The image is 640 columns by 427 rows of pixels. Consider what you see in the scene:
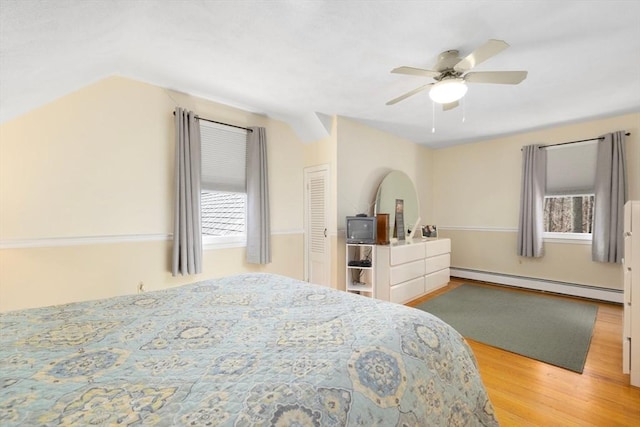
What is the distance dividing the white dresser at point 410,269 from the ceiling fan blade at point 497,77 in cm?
198

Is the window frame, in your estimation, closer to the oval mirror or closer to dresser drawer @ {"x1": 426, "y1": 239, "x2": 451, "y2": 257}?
dresser drawer @ {"x1": 426, "y1": 239, "x2": 451, "y2": 257}

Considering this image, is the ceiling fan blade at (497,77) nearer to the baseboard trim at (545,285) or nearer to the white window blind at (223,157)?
the white window blind at (223,157)

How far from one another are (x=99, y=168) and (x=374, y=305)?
267cm

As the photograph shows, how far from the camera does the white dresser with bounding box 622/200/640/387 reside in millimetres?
1874

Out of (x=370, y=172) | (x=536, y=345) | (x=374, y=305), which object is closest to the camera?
(x=374, y=305)

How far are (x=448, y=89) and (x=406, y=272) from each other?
2.29m

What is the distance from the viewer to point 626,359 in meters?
1.98

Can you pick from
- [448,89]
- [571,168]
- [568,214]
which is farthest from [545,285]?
[448,89]

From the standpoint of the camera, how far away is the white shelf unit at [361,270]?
134 inches

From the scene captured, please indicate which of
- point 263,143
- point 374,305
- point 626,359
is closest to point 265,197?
point 263,143

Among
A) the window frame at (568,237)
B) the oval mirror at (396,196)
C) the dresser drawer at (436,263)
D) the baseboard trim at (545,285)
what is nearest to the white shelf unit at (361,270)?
the oval mirror at (396,196)

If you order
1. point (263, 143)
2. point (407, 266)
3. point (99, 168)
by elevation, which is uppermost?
point (263, 143)

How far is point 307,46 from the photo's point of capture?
79.7 inches

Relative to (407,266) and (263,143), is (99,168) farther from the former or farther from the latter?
(407,266)
